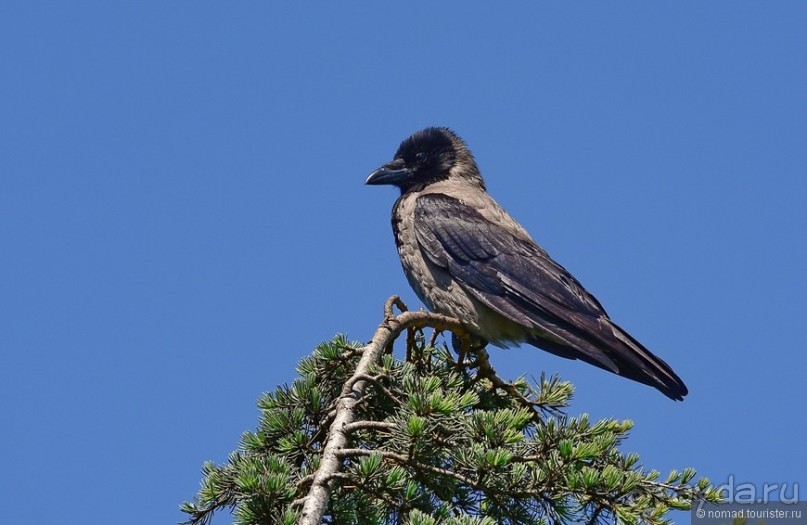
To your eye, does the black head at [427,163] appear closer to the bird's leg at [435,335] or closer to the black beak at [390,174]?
the black beak at [390,174]

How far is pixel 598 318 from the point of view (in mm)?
6348

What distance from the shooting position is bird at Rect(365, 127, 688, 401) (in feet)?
20.1

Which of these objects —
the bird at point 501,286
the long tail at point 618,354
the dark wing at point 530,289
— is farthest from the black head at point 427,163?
the long tail at point 618,354

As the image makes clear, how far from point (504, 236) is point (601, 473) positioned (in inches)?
131

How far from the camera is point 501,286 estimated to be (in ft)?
21.7

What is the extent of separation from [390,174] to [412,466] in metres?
4.57

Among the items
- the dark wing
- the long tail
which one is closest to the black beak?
the dark wing

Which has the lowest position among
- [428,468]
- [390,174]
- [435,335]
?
[428,468]

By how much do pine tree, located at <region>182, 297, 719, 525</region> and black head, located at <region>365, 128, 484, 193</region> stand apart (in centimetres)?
380

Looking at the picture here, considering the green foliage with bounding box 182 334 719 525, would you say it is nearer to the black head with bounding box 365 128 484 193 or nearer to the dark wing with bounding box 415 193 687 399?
the dark wing with bounding box 415 193 687 399

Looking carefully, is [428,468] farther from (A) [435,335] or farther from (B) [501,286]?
(B) [501,286]

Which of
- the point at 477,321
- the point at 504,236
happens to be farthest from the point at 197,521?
the point at 504,236

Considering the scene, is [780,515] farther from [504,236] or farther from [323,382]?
[504,236]

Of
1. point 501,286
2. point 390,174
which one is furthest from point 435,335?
point 390,174
